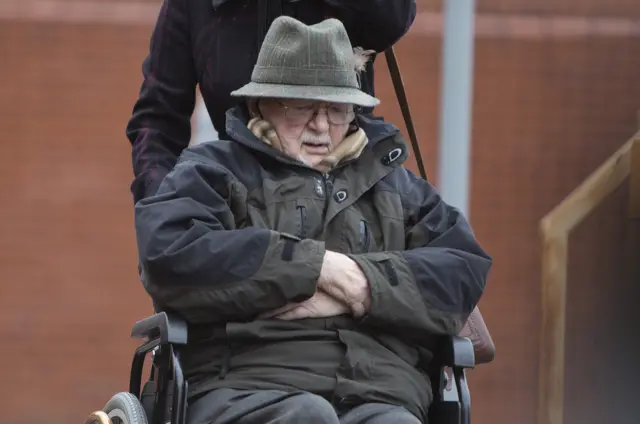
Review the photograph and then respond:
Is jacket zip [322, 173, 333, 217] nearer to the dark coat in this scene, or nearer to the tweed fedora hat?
the tweed fedora hat

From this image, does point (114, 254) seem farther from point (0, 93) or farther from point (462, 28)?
point (462, 28)

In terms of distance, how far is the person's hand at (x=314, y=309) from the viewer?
3.71 m

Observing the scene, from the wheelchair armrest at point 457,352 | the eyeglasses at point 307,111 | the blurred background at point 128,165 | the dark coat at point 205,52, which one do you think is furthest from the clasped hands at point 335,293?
the blurred background at point 128,165

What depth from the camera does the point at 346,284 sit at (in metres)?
3.72

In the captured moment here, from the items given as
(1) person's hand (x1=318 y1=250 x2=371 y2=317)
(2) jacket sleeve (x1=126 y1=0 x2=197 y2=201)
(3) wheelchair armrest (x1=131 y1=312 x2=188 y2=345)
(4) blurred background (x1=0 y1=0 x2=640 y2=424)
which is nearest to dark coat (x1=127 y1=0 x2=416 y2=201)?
(2) jacket sleeve (x1=126 y1=0 x2=197 y2=201)

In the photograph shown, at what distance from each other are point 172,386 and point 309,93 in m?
0.78

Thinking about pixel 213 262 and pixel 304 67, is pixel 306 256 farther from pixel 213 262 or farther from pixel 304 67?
pixel 304 67

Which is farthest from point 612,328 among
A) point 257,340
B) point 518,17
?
point 257,340

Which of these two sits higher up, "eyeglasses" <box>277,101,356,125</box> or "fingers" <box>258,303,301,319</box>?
"eyeglasses" <box>277,101,356,125</box>

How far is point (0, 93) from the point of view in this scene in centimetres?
848

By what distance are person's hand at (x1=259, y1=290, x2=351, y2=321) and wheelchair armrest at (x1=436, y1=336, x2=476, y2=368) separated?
0.26 meters

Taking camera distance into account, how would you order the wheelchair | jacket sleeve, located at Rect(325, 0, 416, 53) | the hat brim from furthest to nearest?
jacket sleeve, located at Rect(325, 0, 416, 53), the hat brim, the wheelchair

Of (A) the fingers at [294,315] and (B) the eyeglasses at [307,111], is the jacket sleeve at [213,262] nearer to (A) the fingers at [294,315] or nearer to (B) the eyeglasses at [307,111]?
(A) the fingers at [294,315]

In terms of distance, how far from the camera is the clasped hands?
12.2 feet
